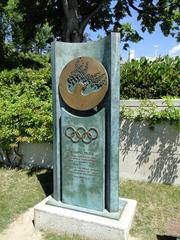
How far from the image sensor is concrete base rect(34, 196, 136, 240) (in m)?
3.19

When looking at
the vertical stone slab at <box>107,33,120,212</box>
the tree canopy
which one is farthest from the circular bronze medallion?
the tree canopy

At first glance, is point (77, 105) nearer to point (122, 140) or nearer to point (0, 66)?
point (122, 140)

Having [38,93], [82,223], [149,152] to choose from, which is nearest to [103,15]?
[38,93]

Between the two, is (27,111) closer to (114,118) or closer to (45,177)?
(45,177)

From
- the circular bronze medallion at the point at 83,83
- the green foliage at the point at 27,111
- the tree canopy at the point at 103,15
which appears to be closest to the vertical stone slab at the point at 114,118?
the circular bronze medallion at the point at 83,83

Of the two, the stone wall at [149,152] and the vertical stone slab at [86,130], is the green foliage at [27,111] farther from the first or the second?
the vertical stone slab at [86,130]

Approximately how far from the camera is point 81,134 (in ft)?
11.3

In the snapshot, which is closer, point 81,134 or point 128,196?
point 81,134

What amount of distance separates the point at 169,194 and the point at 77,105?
2323 mm

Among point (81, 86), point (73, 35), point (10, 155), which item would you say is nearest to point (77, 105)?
point (81, 86)

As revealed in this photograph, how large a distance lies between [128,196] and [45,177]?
171cm

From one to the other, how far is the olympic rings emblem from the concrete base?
3.04 feet

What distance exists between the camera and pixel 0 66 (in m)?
11.0

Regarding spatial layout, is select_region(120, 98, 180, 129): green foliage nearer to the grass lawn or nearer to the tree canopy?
the grass lawn
